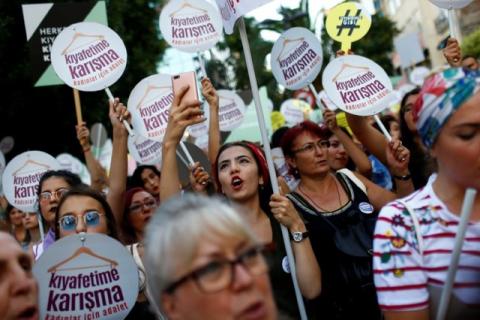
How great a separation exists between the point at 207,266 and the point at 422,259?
2.43 ft

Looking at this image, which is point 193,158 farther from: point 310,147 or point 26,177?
point 310,147

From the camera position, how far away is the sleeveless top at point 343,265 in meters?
3.22

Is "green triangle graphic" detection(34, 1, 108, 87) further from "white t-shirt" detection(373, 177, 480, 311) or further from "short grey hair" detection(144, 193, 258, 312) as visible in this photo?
"white t-shirt" detection(373, 177, 480, 311)

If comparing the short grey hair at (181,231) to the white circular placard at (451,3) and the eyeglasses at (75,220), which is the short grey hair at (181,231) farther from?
the white circular placard at (451,3)

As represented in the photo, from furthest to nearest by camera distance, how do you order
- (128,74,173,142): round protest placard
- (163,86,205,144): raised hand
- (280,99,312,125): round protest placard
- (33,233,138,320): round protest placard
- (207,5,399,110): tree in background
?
1. (207,5,399,110): tree in background
2. (280,99,312,125): round protest placard
3. (128,74,173,142): round protest placard
4. (163,86,205,144): raised hand
5. (33,233,138,320): round protest placard

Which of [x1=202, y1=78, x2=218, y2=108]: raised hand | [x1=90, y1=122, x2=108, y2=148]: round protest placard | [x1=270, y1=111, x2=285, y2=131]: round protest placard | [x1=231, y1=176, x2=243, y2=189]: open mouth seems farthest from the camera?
[x1=270, y1=111, x2=285, y2=131]: round protest placard

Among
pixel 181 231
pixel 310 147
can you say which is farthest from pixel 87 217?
pixel 181 231

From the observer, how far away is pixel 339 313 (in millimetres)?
3215

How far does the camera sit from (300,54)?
14.6 ft

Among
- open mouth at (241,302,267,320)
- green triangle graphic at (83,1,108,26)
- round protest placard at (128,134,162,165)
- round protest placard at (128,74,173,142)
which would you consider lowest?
open mouth at (241,302,267,320)

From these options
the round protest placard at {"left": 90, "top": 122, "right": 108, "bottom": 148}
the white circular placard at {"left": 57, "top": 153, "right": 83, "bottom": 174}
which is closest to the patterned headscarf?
the white circular placard at {"left": 57, "top": 153, "right": 83, "bottom": 174}

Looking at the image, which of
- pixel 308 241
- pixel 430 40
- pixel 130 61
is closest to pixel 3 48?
pixel 130 61

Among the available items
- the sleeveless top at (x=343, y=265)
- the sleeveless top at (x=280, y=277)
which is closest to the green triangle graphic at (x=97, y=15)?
the sleeveless top at (x=280, y=277)

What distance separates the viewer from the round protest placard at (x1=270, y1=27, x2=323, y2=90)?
4.41m
